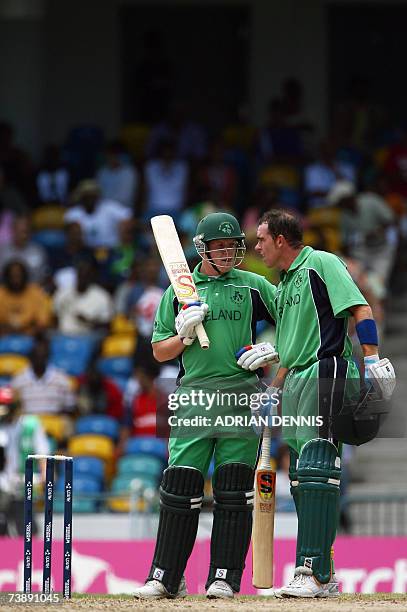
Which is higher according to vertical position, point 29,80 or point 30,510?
point 29,80

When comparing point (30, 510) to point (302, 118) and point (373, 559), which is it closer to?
point (373, 559)

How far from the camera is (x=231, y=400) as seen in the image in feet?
28.0

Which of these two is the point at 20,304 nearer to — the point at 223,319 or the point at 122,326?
the point at 122,326

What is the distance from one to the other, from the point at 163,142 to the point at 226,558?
11.2 metres

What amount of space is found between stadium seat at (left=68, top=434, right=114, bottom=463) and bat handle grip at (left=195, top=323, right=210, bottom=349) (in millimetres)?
6635

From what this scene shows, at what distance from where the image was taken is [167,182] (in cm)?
1900

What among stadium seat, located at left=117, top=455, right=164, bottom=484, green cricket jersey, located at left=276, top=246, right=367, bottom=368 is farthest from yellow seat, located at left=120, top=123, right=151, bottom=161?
green cricket jersey, located at left=276, top=246, right=367, bottom=368

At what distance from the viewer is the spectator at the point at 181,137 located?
20.0m

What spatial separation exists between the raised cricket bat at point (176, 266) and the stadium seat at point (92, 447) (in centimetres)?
627

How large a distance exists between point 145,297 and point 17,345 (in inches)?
56.2

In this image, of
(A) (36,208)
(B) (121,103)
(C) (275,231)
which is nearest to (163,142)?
(A) (36,208)

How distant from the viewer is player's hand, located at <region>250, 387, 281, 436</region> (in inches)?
335

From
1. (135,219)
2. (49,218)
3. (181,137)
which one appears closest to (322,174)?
(135,219)

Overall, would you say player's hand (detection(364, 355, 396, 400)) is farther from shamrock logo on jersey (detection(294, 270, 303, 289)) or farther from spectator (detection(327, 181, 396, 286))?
spectator (detection(327, 181, 396, 286))
